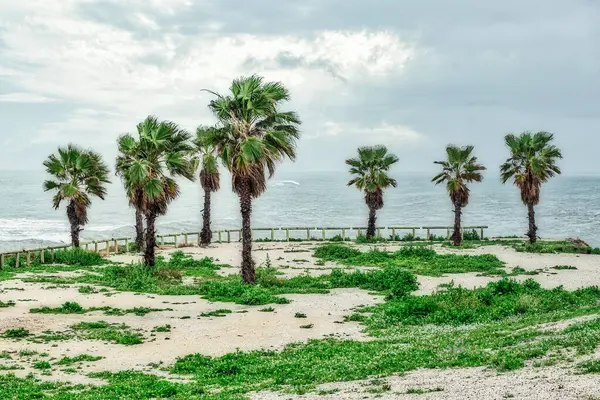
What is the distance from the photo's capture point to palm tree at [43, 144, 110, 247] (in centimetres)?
3797

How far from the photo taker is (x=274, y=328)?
1986 cm

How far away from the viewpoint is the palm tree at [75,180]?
37969 mm

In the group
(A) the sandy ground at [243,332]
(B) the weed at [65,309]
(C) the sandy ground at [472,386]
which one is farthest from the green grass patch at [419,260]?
(C) the sandy ground at [472,386]

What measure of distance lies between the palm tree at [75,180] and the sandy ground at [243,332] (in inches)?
282

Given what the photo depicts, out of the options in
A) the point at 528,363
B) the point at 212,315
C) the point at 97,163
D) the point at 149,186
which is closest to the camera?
the point at 528,363

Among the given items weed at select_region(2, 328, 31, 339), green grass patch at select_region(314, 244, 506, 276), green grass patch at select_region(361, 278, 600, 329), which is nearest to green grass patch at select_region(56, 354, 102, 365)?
weed at select_region(2, 328, 31, 339)

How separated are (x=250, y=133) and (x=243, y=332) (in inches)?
429

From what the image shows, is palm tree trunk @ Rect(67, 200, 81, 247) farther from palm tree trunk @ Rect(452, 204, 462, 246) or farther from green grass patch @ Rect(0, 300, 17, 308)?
palm tree trunk @ Rect(452, 204, 462, 246)

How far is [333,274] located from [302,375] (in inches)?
700

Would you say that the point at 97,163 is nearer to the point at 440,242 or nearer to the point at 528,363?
the point at 440,242

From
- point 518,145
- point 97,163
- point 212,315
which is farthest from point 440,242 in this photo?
point 212,315

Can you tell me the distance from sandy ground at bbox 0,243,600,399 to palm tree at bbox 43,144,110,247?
282 inches

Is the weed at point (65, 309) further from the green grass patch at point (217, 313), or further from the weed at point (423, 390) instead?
the weed at point (423, 390)

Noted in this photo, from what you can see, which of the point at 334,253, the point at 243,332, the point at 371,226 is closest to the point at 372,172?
the point at 371,226
